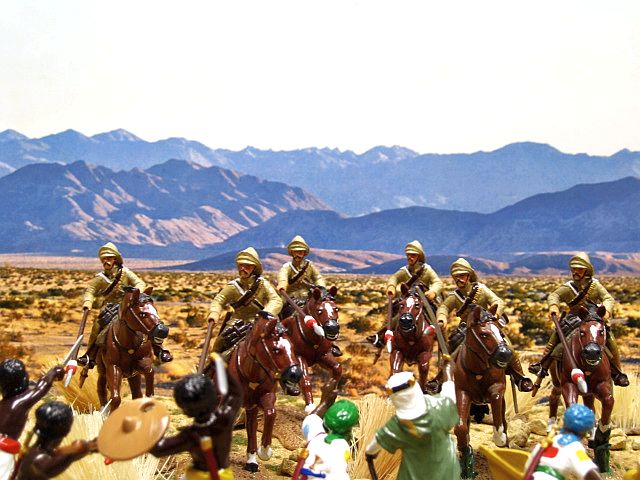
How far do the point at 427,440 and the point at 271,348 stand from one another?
12.6 ft

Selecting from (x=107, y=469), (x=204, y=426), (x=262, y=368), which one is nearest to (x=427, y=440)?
(x=204, y=426)

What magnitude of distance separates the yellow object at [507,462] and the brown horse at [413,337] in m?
7.37

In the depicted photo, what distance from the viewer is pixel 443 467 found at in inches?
255

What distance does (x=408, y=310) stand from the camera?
14242 mm

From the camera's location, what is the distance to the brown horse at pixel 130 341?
1183cm

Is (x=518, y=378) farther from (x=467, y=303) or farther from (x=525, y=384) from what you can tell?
(x=467, y=303)

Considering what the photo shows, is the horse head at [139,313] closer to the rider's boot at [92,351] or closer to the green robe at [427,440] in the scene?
the rider's boot at [92,351]

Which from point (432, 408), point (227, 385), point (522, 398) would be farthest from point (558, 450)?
point (522, 398)

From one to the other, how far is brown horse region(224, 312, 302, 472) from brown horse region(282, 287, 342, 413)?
244 cm

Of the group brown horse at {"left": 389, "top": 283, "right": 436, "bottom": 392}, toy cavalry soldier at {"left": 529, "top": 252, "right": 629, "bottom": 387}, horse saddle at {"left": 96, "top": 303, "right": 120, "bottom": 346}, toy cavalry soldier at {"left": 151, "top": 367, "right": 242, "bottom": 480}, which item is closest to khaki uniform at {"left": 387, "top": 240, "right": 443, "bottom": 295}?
brown horse at {"left": 389, "top": 283, "right": 436, "bottom": 392}

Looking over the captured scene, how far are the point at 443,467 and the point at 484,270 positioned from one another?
17294cm

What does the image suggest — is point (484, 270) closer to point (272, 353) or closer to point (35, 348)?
point (35, 348)

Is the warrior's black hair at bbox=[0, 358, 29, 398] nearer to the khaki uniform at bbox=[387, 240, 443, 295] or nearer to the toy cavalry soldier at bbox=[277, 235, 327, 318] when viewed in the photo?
the toy cavalry soldier at bbox=[277, 235, 327, 318]

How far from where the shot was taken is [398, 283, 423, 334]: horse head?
14000 mm
